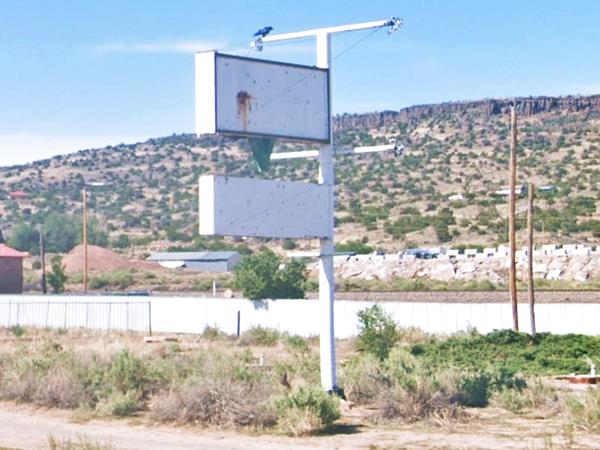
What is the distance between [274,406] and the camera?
24.3 m

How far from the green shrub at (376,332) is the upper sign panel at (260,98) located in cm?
1728

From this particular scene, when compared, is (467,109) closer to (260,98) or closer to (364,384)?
(364,384)

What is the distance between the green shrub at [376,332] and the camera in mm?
43219

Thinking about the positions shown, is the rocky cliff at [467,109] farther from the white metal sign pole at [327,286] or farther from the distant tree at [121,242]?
the white metal sign pole at [327,286]

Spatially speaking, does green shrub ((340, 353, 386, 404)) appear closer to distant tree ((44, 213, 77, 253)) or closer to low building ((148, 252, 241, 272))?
low building ((148, 252, 241, 272))

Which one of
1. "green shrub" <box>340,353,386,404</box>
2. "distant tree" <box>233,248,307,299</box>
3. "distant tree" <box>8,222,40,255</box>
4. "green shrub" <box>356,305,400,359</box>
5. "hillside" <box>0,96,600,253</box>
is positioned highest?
"hillside" <box>0,96,600,253</box>

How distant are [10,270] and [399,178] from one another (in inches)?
2176

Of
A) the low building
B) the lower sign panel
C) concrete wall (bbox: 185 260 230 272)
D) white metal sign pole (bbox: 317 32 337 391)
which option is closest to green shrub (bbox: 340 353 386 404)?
white metal sign pole (bbox: 317 32 337 391)

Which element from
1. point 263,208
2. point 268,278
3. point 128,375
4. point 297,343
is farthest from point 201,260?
point 263,208

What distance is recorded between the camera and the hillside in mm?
104812

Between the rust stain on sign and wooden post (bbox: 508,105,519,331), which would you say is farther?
wooden post (bbox: 508,105,519,331)

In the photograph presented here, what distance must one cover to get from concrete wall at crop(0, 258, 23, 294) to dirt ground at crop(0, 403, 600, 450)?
56040mm

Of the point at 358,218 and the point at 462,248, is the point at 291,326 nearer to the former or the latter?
the point at 462,248

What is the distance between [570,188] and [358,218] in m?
18.0
